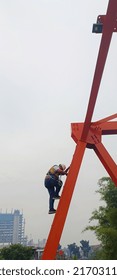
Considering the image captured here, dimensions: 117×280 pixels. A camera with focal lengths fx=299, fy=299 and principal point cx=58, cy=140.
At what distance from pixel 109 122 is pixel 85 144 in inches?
38.9

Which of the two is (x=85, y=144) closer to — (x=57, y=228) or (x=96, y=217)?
(x=57, y=228)

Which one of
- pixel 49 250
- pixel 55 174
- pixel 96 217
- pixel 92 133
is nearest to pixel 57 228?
pixel 49 250

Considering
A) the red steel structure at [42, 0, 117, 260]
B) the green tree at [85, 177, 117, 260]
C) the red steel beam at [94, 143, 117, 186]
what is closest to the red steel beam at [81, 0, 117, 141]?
the red steel structure at [42, 0, 117, 260]

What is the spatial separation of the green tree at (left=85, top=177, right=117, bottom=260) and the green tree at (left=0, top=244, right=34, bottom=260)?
52.8 ft

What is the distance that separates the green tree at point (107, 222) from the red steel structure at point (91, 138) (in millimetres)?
7723

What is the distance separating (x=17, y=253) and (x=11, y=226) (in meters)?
126

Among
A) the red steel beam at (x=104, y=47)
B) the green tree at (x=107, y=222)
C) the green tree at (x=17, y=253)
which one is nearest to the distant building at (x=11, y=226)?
the green tree at (x=17, y=253)

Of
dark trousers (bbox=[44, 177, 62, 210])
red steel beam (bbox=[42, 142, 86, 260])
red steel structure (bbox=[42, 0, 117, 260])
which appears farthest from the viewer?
dark trousers (bbox=[44, 177, 62, 210])

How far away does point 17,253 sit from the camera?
29.6 metres

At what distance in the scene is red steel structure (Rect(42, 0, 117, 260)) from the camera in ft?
12.3

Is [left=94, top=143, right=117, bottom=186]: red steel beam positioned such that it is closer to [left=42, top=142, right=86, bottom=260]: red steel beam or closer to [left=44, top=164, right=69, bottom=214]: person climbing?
[left=42, top=142, right=86, bottom=260]: red steel beam

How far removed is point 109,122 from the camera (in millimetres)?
6914

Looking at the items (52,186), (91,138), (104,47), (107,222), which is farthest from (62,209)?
(107,222)

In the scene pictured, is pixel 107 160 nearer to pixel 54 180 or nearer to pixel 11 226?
pixel 54 180
